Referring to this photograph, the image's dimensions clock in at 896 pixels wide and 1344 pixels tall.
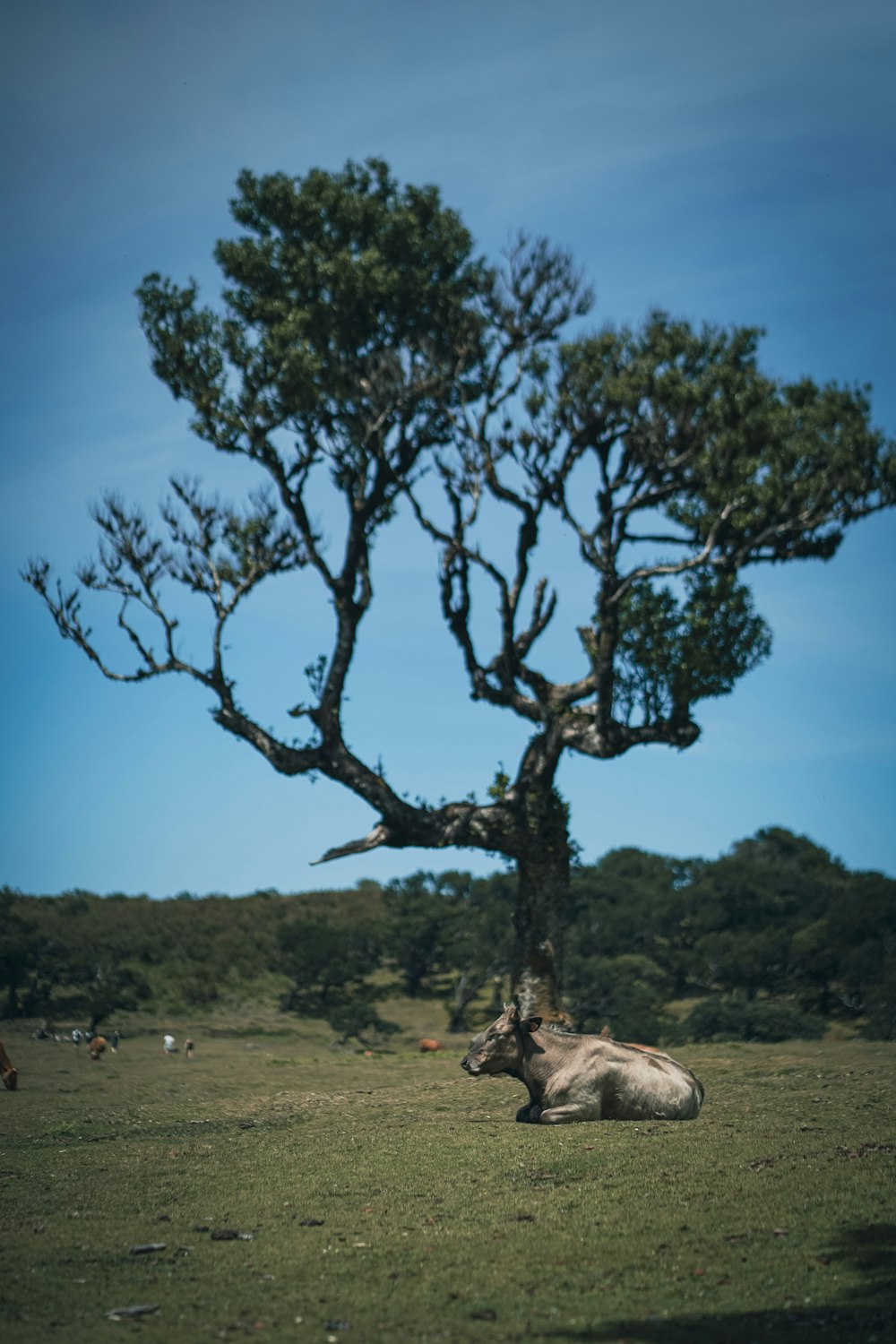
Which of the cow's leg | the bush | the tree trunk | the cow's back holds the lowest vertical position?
the bush

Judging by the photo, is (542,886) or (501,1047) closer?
(501,1047)

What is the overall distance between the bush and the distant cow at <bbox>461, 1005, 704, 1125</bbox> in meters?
18.9

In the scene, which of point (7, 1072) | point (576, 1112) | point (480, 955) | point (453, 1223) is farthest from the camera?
point (480, 955)

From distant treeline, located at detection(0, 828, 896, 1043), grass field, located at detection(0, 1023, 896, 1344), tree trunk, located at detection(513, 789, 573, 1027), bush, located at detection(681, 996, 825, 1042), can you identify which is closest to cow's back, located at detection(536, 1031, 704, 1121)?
grass field, located at detection(0, 1023, 896, 1344)

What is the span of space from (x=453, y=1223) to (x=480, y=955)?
36.3 metres

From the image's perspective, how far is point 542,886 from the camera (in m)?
25.1

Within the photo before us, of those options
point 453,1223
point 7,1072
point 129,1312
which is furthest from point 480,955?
point 129,1312

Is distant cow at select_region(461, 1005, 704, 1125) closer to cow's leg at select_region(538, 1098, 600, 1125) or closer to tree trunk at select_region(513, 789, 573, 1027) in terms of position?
cow's leg at select_region(538, 1098, 600, 1125)

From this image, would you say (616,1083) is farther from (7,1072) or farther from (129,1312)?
(7,1072)

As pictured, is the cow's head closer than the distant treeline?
Yes

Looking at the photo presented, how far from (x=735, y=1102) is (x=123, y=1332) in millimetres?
10787

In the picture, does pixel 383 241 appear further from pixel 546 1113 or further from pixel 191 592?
pixel 546 1113

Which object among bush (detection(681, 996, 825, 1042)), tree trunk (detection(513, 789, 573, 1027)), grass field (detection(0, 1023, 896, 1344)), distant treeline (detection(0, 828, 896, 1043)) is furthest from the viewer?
distant treeline (detection(0, 828, 896, 1043))

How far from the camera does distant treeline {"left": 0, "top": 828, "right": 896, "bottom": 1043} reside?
38.9 meters
